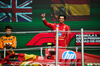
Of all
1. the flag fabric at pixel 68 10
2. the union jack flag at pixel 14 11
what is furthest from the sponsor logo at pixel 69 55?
the union jack flag at pixel 14 11

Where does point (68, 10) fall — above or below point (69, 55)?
above

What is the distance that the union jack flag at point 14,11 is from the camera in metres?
5.43

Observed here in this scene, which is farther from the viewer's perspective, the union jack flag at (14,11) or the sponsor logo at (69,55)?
the union jack flag at (14,11)

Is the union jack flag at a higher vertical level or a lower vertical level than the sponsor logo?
higher

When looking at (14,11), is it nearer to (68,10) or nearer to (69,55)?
(68,10)

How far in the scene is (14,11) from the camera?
17.9ft

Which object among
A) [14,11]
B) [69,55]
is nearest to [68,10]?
[14,11]

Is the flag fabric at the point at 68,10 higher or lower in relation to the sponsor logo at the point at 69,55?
higher

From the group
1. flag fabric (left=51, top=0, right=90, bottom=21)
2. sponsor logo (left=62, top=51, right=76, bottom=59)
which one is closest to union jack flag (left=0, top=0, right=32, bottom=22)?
flag fabric (left=51, top=0, right=90, bottom=21)

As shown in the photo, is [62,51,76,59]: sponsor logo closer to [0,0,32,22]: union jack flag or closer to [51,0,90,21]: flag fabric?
[51,0,90,21]: flag fabric

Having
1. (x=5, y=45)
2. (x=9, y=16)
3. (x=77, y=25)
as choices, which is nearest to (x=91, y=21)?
(x=77, y=25)

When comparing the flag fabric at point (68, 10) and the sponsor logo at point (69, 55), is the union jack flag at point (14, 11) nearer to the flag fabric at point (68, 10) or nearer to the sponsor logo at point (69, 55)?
the flag fabric at point (68, 10)

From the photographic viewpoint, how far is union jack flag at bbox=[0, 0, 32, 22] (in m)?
5.43

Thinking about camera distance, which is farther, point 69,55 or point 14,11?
point 14,11
